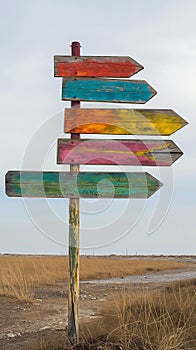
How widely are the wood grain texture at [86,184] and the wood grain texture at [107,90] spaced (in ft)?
3.00

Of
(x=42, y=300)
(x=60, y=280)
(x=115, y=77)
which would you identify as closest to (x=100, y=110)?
(x=115, y=77)

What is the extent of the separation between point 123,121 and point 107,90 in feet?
1.41

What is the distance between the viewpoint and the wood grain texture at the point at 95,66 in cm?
620

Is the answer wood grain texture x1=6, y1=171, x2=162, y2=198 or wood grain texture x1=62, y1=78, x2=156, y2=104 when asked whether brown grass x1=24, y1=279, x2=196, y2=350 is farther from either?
wood grain texture x1=62, y1=78, x2=156, y2=104

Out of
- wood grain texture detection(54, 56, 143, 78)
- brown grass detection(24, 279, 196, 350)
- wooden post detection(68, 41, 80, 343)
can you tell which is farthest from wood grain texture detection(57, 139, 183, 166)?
brown grass detection(24, 279, 196, 350)

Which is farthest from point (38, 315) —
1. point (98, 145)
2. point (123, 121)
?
point (123, 121)

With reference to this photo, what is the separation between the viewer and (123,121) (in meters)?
6.16

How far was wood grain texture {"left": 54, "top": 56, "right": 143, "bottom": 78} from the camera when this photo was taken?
620 cm

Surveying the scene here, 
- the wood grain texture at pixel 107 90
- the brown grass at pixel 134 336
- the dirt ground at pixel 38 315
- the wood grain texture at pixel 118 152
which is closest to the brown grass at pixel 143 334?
the brown grass at pixel 134 336

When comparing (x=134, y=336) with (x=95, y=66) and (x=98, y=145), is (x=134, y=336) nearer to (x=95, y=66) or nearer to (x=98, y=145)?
(x=98, y=145)

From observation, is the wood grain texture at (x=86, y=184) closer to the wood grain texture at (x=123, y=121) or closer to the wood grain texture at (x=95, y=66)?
the wood grain texture at (x=123, y=121)

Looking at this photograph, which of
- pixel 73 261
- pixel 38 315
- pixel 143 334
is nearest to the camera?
pixel 143 334

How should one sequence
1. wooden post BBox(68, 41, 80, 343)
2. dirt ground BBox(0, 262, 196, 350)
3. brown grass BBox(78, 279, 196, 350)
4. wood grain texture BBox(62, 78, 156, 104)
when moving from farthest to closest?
dirt ground BBox(0, 262, 196, 350), wood grain texture BBox(62, 78, 156, 104), wooden post BBox(68, 41, 80, 343), brown grass BBox(78, 279, 196, 350)

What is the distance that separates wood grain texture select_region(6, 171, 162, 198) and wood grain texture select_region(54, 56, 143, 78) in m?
1.22
